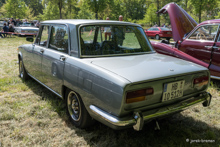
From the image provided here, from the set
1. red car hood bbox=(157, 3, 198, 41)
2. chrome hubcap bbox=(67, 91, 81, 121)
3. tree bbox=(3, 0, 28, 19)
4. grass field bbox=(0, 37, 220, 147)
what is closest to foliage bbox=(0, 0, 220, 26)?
tree bbox=(3, 0, 28, 19)

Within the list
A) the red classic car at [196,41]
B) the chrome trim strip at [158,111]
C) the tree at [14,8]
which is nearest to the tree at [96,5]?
the tree at [14,8]

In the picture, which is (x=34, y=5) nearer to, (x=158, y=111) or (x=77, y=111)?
(x=77, y=111)

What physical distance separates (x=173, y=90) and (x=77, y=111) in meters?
1.39

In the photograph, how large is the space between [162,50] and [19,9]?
128 ft

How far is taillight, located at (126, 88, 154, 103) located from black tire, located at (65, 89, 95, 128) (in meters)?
0.77

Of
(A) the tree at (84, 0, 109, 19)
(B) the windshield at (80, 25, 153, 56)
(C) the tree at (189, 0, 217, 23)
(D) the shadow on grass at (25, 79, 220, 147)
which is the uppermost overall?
(A) the tree at (84, 0, 109, 19)

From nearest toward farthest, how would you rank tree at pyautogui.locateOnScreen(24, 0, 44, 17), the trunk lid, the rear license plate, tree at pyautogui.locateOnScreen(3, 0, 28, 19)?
the trunk lid < the rear license plate < tree at pyautogui.locateOnScreen(3, 0, 28, 19) < tree at pyautogui.locateOnScreen(24, 0, 44, 17)

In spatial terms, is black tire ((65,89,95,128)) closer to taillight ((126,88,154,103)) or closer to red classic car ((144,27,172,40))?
taillight ((126,88,154,103))

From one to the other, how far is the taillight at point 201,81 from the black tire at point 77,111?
58.7 inches

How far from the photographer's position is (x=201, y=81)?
274 centimetres

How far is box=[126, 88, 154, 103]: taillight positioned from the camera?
210 cm

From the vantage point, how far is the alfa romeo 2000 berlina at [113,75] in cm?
214

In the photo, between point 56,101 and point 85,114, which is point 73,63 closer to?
point 85,114

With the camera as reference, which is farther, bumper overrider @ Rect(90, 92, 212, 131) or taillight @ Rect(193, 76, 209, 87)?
taillight @ Rect(193, 76, 209, 87)
